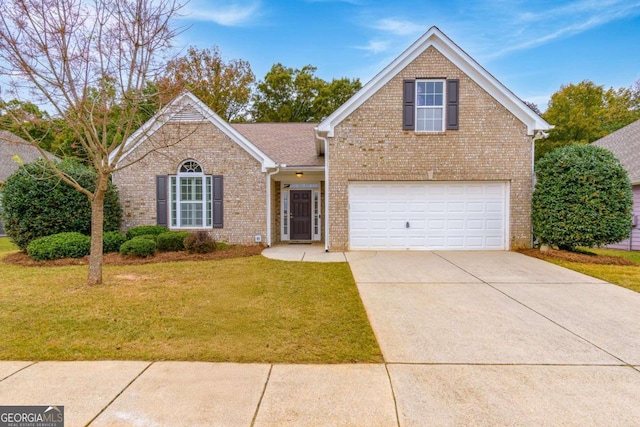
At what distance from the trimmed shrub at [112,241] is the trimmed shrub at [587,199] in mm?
12987

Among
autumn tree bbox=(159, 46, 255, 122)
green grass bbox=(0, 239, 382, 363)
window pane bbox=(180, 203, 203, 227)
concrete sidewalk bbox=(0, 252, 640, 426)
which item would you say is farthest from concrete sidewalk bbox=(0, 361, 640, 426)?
autumn tree bbox=(159, 46, 255, 122)

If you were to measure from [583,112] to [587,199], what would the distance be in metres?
21.6

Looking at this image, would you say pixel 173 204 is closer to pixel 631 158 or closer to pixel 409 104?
pixel 409 104

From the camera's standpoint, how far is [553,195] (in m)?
9.46

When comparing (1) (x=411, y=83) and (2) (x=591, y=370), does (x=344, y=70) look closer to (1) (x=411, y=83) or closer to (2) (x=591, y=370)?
(1) (x=411, y=83)

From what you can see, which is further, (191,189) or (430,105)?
(191,189)

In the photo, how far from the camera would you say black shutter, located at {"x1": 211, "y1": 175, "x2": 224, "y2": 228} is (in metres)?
11.2

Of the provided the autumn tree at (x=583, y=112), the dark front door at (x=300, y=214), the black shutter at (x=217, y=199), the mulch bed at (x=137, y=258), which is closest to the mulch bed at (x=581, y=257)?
the dark front door at (x=300, y=214)

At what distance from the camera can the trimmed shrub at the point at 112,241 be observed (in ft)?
32.7

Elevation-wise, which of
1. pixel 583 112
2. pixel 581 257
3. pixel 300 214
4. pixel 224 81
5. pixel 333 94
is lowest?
pixel 581 257

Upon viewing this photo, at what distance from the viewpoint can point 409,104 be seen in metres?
10.4

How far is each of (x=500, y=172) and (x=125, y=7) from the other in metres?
10.6

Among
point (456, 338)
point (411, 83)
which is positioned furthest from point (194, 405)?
point (411, 83)

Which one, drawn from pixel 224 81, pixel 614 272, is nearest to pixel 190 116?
pixel 614 272
